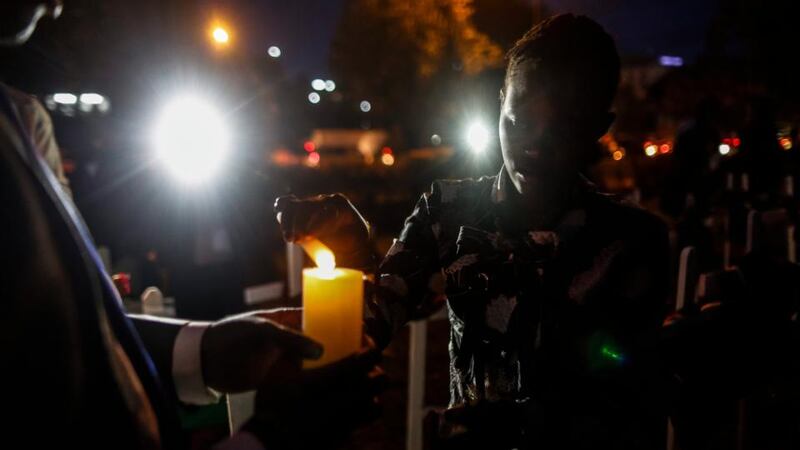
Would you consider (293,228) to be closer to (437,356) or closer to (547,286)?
(547,286)

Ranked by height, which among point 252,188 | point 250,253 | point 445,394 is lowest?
point 445,394

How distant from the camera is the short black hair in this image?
168cm

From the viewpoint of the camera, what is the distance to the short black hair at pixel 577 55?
5.50 ft

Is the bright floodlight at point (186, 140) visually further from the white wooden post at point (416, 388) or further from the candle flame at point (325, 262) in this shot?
the candle flame at point (325, 262)

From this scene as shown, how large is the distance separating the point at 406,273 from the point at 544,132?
2.02ft

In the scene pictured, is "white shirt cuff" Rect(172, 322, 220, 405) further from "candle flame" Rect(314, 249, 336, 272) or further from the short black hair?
the short black hair

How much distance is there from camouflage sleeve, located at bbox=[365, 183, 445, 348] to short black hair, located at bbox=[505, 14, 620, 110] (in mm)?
523

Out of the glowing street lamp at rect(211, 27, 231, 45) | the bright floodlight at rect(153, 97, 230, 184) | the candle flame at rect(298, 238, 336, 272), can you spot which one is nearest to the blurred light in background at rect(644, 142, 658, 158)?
the glowing street lamp at rect(211, 27, 231, 45)

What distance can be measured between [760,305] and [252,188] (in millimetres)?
9452

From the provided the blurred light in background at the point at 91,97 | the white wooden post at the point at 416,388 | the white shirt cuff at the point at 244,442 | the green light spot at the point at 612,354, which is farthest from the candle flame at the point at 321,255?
the blurred light in background at the point at 91,97

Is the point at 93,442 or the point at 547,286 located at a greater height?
the point at 547,286

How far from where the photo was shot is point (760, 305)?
1739mm

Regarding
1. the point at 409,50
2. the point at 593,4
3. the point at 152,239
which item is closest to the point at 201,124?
the point at 152,239

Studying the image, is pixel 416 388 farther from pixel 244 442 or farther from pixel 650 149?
pixel 650 149
